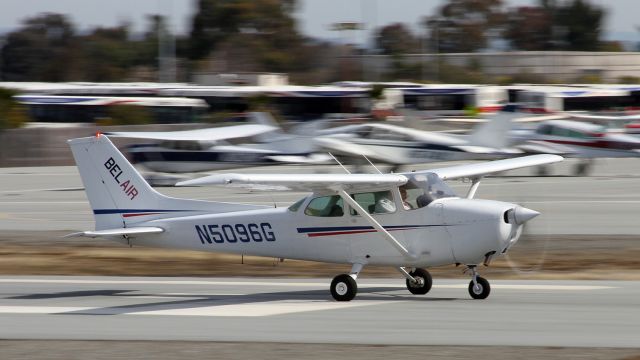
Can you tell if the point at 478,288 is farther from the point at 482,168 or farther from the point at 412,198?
the point at 482,168

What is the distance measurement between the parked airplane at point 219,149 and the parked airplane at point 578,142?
26.3ft

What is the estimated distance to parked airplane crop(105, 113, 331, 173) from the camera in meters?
33.6

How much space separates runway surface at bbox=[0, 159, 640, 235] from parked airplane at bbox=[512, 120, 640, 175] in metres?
0.70

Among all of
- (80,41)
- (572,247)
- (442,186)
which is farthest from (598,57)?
(442,186)

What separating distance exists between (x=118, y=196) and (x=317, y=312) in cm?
346

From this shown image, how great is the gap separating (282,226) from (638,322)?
14.8 ft

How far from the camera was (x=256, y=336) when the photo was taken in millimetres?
10727

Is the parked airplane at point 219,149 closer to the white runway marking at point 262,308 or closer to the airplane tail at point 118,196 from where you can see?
the airplane tail at point 118,196

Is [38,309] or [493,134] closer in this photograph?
[38,309]

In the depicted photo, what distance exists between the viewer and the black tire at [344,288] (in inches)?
508

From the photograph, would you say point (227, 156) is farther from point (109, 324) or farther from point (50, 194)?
point (109, 324)

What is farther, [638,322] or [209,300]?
[209,300]

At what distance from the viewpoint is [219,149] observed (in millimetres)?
35812

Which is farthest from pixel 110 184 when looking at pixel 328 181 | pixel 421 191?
pixel 421 191
